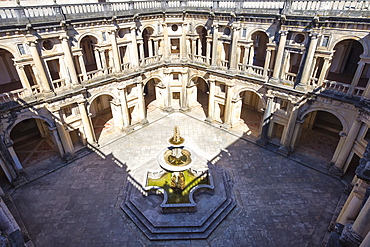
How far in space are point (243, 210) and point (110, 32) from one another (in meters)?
21.4

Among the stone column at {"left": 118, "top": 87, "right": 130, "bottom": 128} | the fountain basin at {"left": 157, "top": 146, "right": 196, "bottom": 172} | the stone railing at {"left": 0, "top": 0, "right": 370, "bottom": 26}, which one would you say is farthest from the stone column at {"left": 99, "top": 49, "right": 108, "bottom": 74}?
the fountain basin at {"left": 157, "top": 146, "right": 196, "bottom": 172}

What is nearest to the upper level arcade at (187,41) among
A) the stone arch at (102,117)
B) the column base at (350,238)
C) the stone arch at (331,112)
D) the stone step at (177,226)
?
the stone arch at (331,112)

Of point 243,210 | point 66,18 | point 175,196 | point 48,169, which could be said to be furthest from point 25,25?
point 243,210

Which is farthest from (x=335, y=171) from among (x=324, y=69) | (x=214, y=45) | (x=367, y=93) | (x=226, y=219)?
(x=214, y=45)

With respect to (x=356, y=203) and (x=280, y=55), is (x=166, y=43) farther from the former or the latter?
(x=356, y=203)

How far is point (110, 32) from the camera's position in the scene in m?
23.8

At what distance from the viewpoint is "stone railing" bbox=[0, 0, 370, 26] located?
17938mm

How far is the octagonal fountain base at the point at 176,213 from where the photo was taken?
56.1ft

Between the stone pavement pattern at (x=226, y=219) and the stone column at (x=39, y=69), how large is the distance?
328 inches

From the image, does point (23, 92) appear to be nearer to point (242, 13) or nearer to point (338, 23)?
point (242, 13)

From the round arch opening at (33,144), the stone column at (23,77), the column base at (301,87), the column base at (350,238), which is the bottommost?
the round arch opening at (33,144)

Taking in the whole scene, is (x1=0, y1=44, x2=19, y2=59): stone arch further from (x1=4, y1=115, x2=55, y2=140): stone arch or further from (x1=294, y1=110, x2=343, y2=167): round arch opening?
(x1=294, y1=110, x2=343, y2=167): round arch opening

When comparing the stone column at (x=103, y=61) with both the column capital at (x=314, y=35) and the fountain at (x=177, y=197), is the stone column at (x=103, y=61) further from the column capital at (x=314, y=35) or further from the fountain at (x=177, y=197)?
the column capital at (x=314, y=35)

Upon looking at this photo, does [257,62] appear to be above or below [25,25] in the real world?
below
